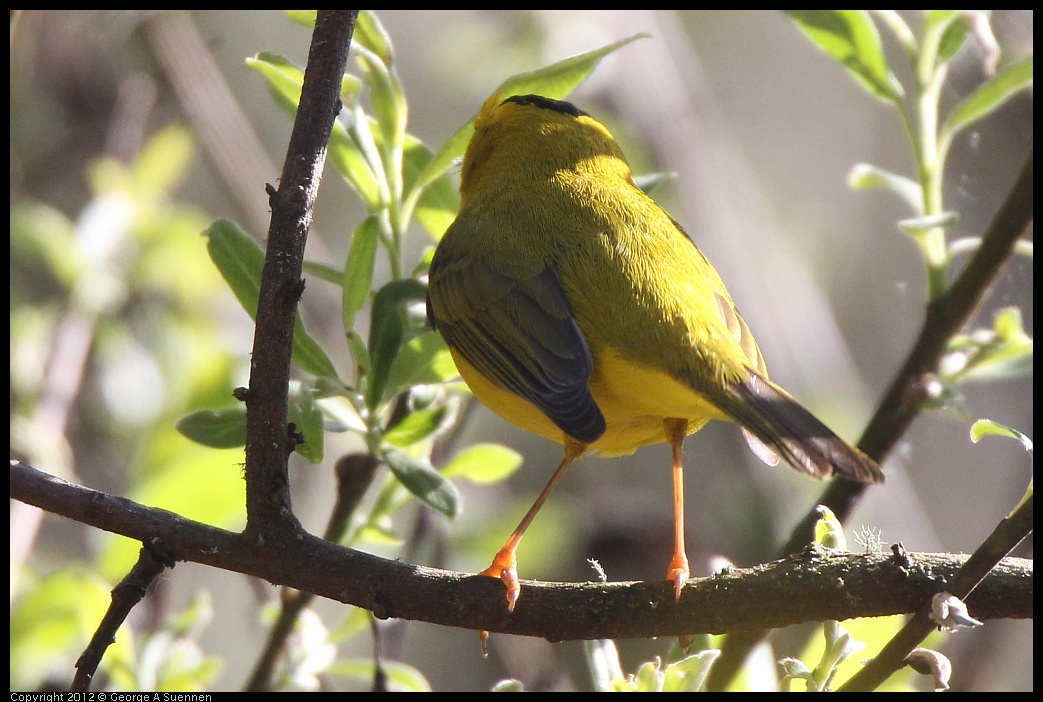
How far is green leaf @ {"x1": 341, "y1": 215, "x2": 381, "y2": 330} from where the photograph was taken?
2.12 m

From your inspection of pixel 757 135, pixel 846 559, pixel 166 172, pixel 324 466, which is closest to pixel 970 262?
pixel 846 559

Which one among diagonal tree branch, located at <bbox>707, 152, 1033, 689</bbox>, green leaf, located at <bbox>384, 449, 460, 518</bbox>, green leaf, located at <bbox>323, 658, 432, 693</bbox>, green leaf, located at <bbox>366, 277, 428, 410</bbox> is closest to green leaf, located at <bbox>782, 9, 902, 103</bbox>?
diagonal tree branch, located at <bbox>707, 152, 1033, 689</bbox>

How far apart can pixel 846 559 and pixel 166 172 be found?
3.21 metres

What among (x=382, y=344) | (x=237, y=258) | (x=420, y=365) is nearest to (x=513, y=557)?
(x=420, y=365)

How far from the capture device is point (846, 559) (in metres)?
1.69

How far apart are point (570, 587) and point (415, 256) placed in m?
3.76

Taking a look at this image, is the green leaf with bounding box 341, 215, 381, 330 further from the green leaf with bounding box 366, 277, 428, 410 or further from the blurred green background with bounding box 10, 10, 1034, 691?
the blurred green background with bounding box 10, 10, 1034, 691

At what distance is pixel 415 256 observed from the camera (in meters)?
5.37

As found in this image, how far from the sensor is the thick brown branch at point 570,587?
161 centimetres

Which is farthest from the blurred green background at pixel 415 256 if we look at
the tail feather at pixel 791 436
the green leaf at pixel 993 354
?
the tail feather at pixel 791 436

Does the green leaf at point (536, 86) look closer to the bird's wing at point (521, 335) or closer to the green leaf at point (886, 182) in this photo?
the bird's wing at point (521, 335)

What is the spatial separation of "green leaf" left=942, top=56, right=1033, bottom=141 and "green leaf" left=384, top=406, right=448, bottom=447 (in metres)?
1.36

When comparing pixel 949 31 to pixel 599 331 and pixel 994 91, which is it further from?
pixel 599 331
